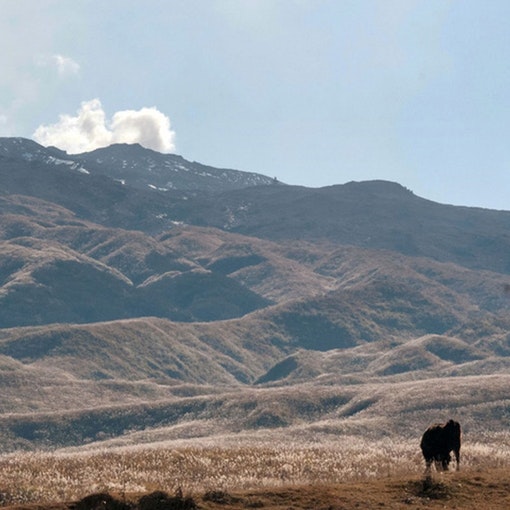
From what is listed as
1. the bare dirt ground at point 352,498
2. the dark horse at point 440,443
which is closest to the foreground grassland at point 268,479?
the bare dirt ground at point 352,498

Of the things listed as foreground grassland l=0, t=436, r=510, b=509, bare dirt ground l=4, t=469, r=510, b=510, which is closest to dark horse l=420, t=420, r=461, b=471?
foreground grassland l=0, t=436, r=510, b=509

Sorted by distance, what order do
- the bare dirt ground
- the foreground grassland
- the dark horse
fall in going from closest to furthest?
the bare dirt ground, the foreground grassland, the dark horse

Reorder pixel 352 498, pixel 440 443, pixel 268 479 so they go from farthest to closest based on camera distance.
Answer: pixel 440 443
pixel 268 479
pixel 352 498

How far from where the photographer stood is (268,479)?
94.8 feet

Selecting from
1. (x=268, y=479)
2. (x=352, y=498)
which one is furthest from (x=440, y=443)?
(x=352, y=498)

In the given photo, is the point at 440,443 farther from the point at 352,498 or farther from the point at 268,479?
the point at 352,498

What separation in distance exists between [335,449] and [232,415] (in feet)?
258

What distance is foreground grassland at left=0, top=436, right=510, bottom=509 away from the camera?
2428cm

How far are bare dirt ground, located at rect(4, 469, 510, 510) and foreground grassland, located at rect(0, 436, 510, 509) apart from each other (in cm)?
3

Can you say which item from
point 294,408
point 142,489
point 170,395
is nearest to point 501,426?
point 294,408

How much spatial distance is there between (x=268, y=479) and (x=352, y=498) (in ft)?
17.1

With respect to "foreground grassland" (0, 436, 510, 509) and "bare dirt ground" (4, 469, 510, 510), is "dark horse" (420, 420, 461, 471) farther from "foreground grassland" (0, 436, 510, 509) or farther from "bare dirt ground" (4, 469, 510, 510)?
"bare dirt ground" (4, 469, 510, 510)

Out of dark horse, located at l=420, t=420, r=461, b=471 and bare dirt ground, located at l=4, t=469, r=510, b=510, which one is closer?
bare dirt ground, located at l=4, t=469, r=510, b=510

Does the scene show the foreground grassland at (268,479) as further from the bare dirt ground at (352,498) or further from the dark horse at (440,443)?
the dark horse at (440,443)
